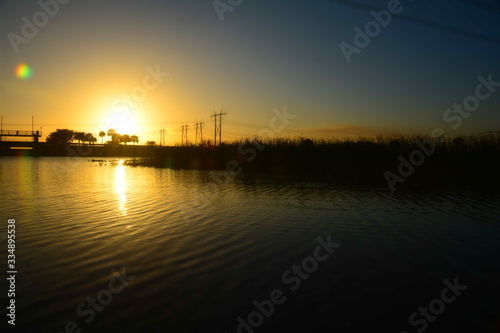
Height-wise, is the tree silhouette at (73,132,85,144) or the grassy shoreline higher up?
the tree silhouette at (73,132,85,144)

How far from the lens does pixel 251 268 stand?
5.84 m

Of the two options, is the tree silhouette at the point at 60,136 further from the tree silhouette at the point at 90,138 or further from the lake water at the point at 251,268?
the lake water at the point at 251,268

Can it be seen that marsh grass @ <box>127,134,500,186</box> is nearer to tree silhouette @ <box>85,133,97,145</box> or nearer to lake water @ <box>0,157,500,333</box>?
lake water @ <box>0,157,500,333</box>

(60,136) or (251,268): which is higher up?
(60,136)

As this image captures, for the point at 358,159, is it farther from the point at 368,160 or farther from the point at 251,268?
the point at 251,268

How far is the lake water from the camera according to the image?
13.6 ft

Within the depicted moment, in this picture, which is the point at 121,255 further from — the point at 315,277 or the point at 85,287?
the point at 315,277

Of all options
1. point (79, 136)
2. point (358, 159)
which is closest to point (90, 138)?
point (79, 136)

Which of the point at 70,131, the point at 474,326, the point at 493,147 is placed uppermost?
the point at 70,131

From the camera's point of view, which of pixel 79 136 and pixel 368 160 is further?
pixel 79 136

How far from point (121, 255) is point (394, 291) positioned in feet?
16.1

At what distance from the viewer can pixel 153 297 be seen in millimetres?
4609

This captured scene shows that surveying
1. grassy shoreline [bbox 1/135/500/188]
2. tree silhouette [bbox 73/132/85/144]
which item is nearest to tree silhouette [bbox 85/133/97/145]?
tree silhouette [bbox 73/132/85/144]

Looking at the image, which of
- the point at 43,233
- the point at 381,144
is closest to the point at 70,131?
the point at 381,144
